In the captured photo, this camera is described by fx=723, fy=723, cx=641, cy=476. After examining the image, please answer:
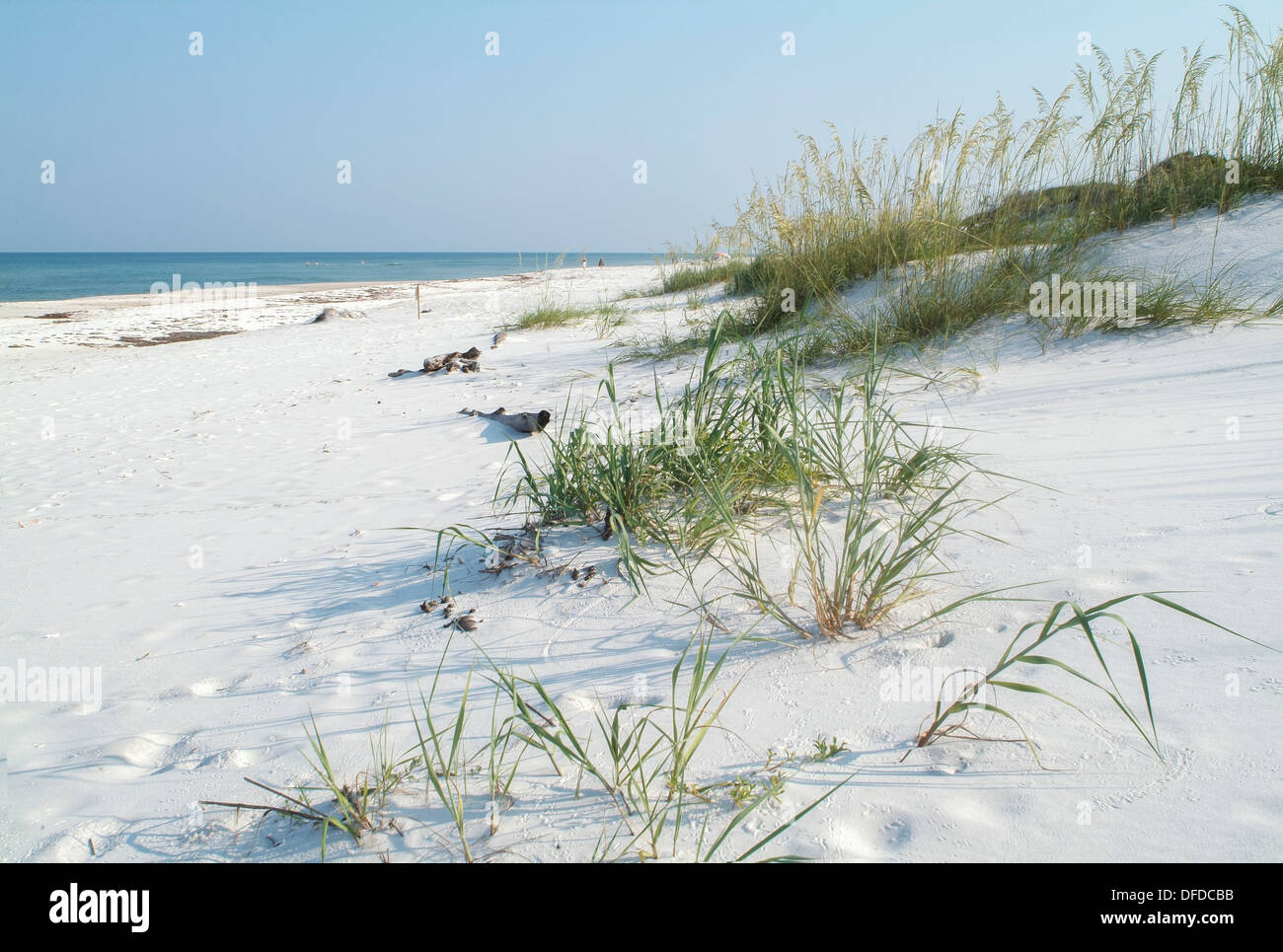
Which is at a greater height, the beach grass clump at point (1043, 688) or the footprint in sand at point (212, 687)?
the beach grass clump at point (1043, 688)

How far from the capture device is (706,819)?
130cm

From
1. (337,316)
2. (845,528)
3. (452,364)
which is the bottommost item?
(845,528)

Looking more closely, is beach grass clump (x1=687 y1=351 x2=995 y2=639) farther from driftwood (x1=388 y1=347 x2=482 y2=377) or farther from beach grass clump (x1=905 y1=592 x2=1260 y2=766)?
driftwood (x1=388 y1=347 x2=482 y2=377)

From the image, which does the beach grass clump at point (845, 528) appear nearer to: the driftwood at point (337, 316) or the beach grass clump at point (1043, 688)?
the beach grass clump at point (1043, 688)

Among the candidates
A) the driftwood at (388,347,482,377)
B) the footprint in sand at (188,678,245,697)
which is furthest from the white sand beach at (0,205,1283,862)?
the driftwood at (388,347,482,377)

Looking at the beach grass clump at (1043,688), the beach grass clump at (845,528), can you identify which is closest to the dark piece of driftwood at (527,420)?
the beach grass clump at (845,528)

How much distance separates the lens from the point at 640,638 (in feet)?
6.44

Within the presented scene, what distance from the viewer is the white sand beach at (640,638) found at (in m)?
1.30

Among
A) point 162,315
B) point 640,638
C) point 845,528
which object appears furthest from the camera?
point 162,315

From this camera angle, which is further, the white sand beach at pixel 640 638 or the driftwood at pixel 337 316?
the driftwood at pixel 337 316

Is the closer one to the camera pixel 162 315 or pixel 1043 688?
pixel 1043 688

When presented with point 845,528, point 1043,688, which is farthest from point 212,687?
point 1043,688

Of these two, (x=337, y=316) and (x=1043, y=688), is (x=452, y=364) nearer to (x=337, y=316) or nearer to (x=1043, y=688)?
(x=1043, y=688)

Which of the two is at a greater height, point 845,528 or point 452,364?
point 452,364
